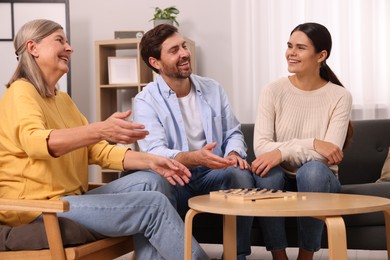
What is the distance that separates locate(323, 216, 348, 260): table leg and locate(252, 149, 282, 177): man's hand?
0.80m

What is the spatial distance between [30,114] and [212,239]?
3.70 ft

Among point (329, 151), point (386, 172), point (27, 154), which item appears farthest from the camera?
point (386, 172)

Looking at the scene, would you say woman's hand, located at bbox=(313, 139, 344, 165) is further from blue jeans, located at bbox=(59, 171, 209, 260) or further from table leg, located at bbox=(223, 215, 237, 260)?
blue jeans, located at bbox=(59, 171, 209, 260)

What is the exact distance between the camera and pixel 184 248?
211 centimetres

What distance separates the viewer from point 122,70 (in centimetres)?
481

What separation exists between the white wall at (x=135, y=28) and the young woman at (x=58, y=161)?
269 cm

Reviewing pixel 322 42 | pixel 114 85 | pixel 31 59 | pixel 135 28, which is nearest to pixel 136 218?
pixel 31 59

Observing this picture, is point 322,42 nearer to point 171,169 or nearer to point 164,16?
point 171,169

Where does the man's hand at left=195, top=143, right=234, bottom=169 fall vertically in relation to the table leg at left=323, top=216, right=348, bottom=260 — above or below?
above

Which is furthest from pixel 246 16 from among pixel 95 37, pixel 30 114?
pixel 30 114

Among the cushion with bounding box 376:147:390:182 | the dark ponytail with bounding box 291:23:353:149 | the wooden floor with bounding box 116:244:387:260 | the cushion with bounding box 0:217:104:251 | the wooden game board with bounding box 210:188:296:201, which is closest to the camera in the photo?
the cushion with bounding box 0:217:104:251

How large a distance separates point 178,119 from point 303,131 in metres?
0.56

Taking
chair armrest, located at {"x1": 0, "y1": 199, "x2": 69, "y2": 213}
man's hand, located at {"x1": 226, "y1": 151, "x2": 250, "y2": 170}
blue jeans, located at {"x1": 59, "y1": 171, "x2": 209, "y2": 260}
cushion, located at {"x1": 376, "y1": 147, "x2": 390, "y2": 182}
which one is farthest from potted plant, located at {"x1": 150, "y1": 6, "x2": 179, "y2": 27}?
chair armrest, located at {"x1": 0, "y1": 199, "x2": 69, "y2": 213}

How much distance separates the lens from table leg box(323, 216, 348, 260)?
6.34 ft
